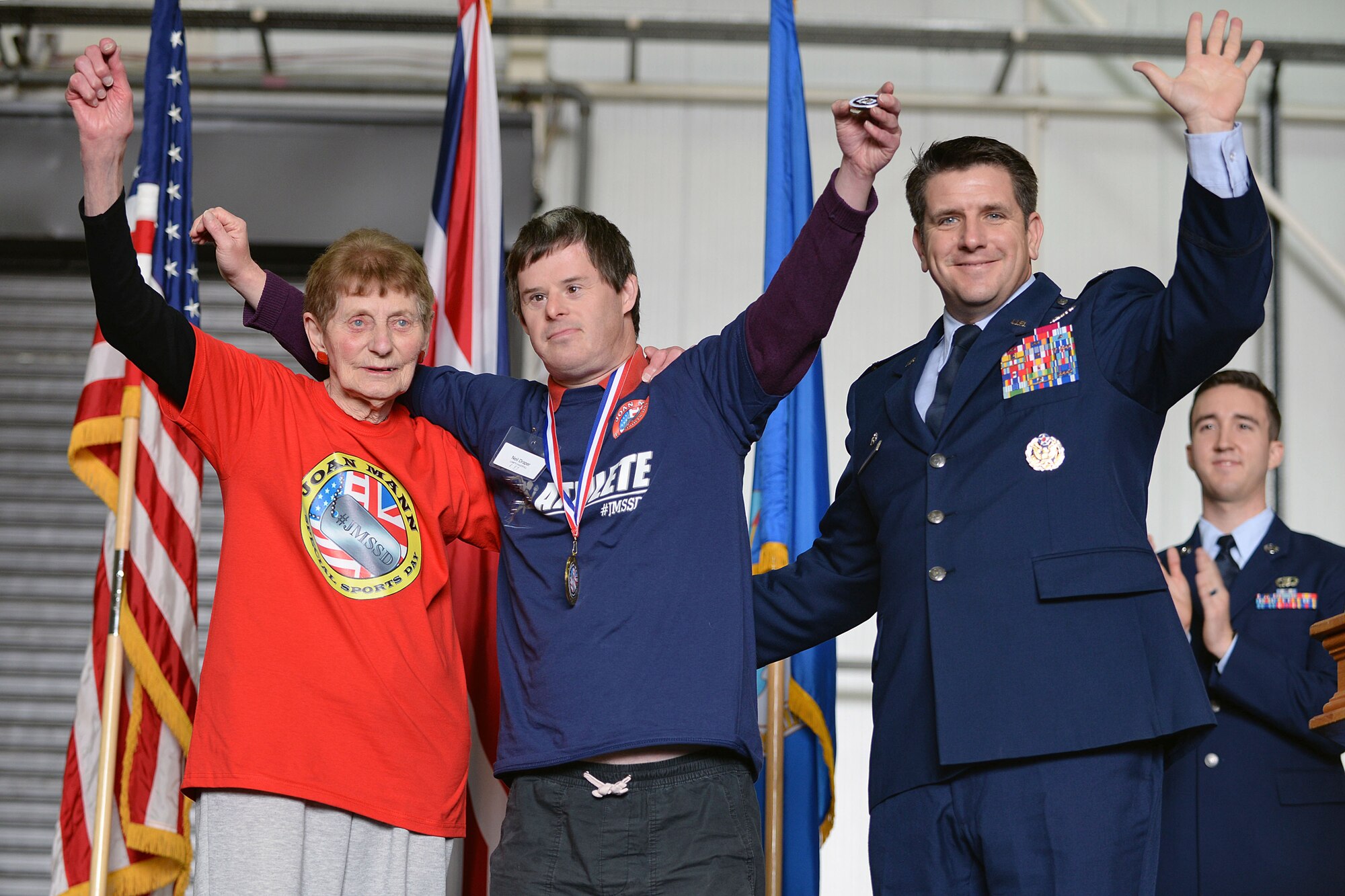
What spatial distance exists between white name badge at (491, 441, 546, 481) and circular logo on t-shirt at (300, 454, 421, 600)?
0.18m

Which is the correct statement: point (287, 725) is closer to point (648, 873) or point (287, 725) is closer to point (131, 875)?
point (648, 873)

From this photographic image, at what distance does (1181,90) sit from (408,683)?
1466mm

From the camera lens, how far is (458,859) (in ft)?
11.0

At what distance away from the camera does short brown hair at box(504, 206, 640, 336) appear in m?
2.28

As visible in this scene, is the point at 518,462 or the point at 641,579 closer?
the point at 641,579

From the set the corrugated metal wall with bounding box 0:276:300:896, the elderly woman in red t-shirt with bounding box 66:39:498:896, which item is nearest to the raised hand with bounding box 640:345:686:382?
the elderly woman in red t-shirt with bounding box 66:39:498:896

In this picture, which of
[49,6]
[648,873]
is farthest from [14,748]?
[648,873]

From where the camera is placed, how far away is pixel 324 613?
213 cm

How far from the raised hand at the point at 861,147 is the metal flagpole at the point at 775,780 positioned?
1.59 meters

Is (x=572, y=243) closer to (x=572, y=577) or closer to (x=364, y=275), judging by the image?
(x=364, y=275)

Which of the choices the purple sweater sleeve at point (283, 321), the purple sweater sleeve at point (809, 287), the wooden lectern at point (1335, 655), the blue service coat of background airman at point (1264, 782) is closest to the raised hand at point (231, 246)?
the purple sweater sleeve at point (283, 321)

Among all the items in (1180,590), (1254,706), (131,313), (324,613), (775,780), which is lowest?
(775,780)

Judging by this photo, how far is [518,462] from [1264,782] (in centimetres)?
185

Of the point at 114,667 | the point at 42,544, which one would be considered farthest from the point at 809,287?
the point at 42,544
